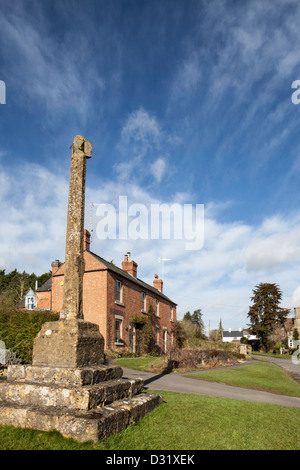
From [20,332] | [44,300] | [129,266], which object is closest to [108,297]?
[44,300]

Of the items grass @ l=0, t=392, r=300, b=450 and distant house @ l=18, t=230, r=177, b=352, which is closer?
grass @ l=0, t=392, r=300, b=450

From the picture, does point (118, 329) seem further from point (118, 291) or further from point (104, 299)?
point (104, 299)

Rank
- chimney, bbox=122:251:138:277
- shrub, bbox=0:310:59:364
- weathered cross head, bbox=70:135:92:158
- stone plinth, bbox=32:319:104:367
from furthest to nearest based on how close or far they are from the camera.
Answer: chimney, bbox=122:251:138:277 < shrub, bbox=0:310:59:364 < weathered cross head, bbox=70:135:92:158 < stone plinth, bbox=32:319:104:367

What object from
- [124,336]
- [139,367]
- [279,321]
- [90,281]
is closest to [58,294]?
[90,281]

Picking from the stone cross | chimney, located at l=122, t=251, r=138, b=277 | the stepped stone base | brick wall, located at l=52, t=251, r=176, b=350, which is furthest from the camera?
chimney, located at l=122, t=251, r=138, b=277

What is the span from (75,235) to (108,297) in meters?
16.8

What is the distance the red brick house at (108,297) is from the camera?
72.1 feet

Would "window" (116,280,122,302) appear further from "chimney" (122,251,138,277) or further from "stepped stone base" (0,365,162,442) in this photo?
"stepped stone base" (0,365,162,442)

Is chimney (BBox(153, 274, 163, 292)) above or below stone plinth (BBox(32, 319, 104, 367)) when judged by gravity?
above

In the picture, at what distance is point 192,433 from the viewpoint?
4.52 metres

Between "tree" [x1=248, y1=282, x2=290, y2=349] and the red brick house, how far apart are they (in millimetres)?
32347

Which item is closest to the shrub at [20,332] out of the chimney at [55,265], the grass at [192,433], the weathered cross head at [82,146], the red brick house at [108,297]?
the grass at [192,433]

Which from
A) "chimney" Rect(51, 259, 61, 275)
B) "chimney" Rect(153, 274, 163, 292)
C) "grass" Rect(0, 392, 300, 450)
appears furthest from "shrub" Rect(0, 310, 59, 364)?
"chimney" Rect(153, 274, 163, 292)

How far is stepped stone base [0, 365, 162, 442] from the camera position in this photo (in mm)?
3953
